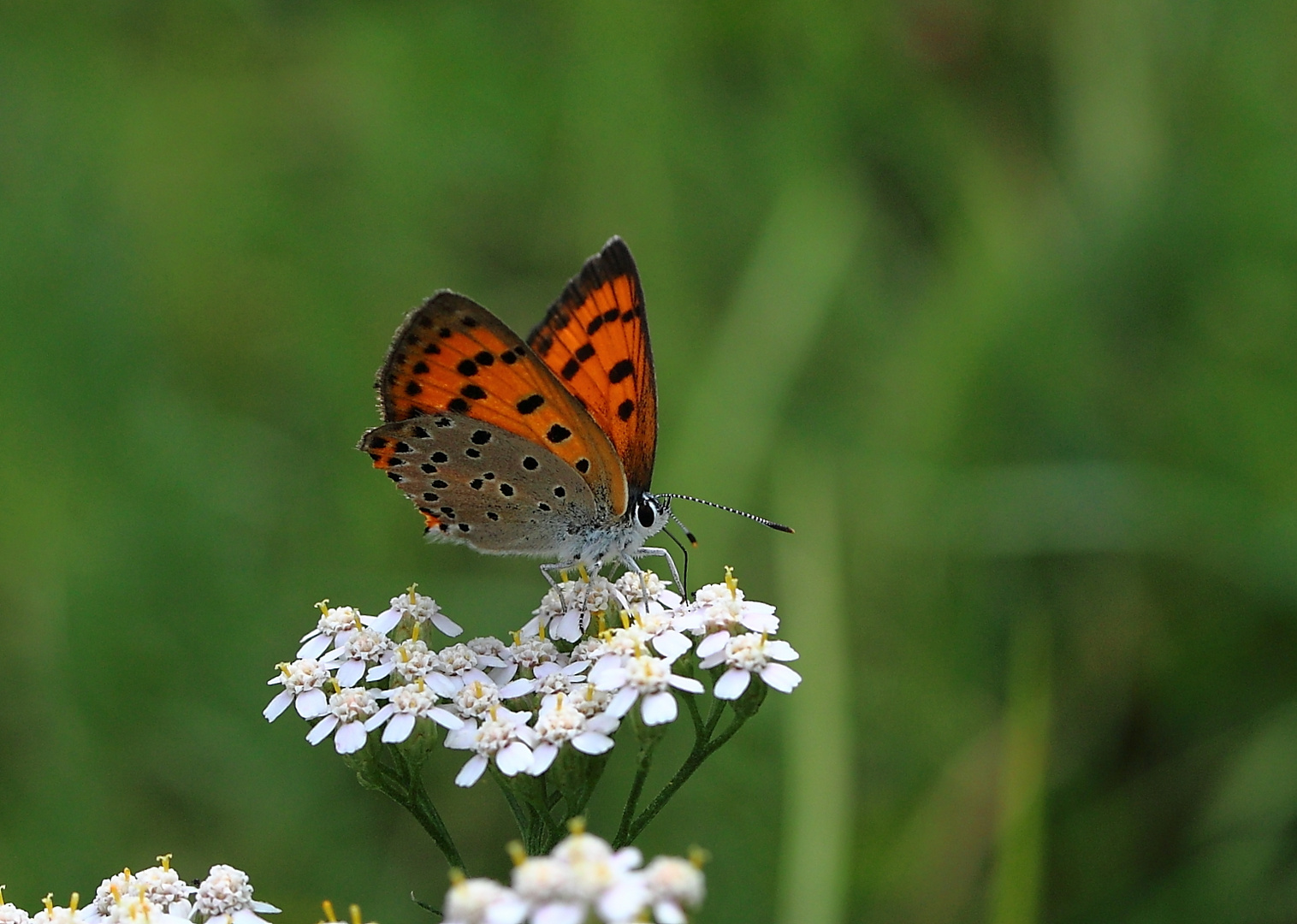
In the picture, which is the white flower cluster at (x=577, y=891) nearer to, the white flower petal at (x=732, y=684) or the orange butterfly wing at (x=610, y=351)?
the white flower petal at (x=732, y=684)

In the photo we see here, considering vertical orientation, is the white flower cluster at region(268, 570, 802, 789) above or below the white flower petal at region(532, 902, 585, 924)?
above

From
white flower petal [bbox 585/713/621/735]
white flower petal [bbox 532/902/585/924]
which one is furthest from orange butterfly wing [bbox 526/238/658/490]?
white flower petal [bbox 532/902/585/924]

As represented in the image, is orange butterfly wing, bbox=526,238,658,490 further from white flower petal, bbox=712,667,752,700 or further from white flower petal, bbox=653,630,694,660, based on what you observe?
white flower petal, bbox=712,667,752,700

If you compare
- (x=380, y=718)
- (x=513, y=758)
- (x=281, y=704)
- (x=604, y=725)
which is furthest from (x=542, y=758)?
(x=281, y=704)

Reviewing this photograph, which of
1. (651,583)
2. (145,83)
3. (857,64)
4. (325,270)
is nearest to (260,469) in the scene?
(325,270)

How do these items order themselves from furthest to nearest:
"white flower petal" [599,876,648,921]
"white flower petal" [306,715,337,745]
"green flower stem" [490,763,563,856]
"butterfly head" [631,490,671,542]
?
1. "butterfly head" [631,490,671,542]
2. "white flower petal" [306,715,337,745]
3. "green flower stem" [490,763,563,856]
4. "white flower petal" [599,876,648,921]

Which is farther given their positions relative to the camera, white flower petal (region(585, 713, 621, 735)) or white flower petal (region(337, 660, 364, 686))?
white flower petal (region(337, 660, 364, 686))

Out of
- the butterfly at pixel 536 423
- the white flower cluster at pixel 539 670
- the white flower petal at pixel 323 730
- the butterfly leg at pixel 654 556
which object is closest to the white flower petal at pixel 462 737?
the white flower cluster at pixel 539 670

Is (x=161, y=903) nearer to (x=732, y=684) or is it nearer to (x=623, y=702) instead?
(x=623, y=702)
